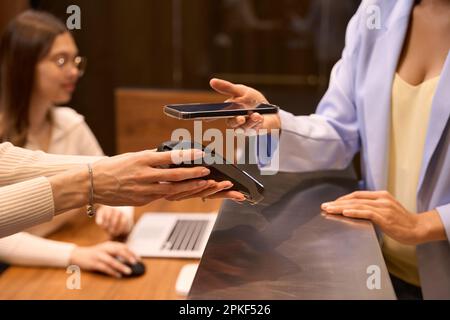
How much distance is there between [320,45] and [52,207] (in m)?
2.54

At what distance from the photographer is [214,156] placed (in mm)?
849

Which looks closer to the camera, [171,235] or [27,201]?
A: [27,201]

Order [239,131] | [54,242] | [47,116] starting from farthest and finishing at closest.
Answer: [47,116] < [54,242] < [239,131]

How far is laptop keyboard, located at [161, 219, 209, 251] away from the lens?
155 cm

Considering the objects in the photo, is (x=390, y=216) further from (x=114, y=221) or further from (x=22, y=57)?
(x=22, y=57)

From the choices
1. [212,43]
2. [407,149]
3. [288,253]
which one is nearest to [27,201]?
[288,253]

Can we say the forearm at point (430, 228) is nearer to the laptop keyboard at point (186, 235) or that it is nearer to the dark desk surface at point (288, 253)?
the dark desk surface at point (288, 253)

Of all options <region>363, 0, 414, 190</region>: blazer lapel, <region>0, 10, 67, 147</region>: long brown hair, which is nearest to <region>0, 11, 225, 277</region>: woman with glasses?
<region>0, 10, 67, 147</region>: long brown hair

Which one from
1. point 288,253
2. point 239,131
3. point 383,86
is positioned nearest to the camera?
point 288,253

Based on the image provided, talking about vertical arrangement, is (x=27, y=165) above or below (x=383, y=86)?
below

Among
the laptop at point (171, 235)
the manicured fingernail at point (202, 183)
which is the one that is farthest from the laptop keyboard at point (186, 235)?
the manicured fingernail at point (202, 183)

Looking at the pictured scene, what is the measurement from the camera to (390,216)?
966 millimetres

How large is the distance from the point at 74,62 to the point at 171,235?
1.72 feet
